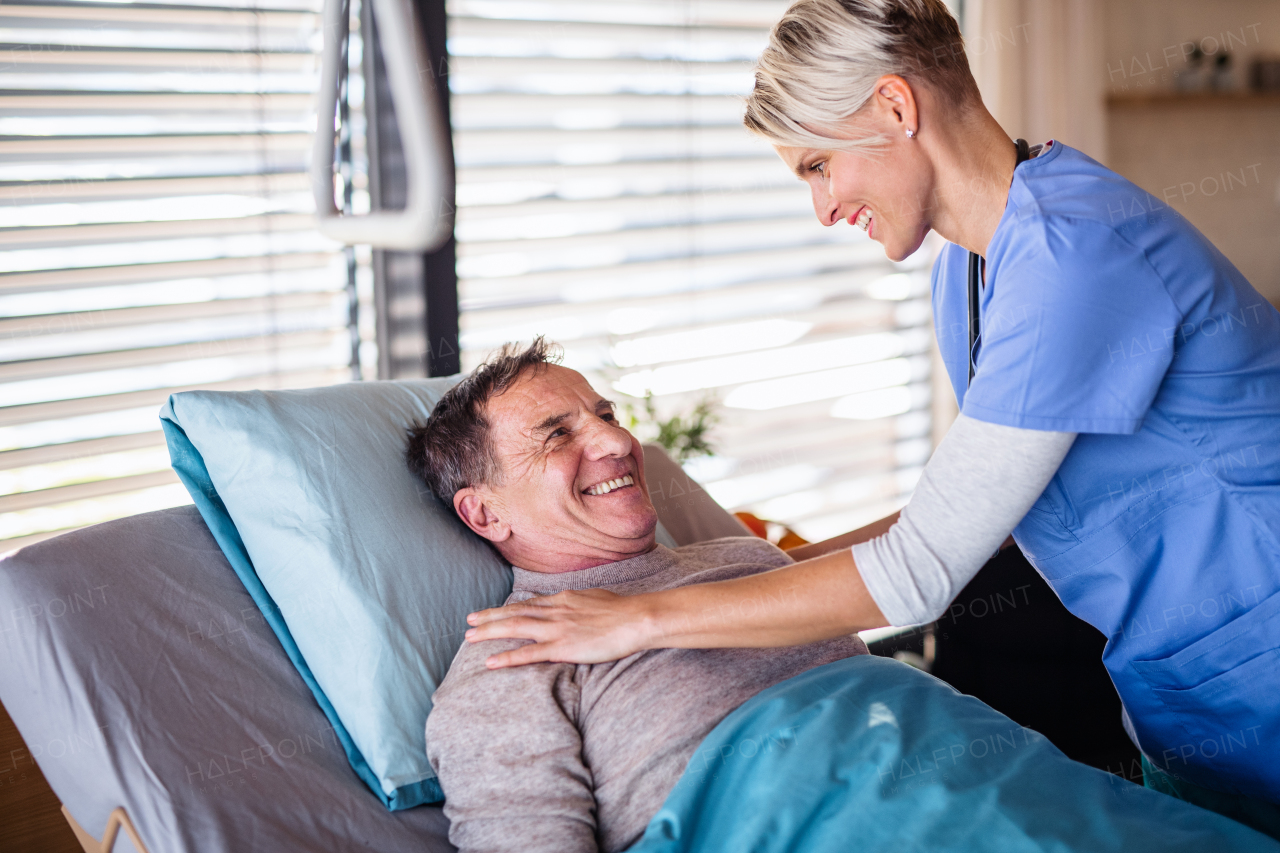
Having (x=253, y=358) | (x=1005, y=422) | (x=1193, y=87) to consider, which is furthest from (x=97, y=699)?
(x=1193, y=87)

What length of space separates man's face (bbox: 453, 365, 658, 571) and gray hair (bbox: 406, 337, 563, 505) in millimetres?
14

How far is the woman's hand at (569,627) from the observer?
1093 mm

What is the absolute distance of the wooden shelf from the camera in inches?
141

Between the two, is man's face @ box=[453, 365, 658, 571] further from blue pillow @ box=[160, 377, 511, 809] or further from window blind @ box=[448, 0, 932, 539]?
window blind @ box=[448, 0, 932, 539]

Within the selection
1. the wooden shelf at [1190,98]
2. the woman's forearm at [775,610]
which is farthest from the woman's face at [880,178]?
the wooden shelf at [1190,98]

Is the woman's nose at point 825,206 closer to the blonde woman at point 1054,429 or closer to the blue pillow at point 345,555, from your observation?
the blonde woman at point 1054,429

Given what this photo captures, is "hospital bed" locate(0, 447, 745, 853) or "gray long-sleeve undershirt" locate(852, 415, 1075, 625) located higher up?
"gray long-sleeve undershirt" locate(852, 415, 1075, 625)

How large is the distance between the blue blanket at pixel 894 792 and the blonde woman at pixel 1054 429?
13 centimetres

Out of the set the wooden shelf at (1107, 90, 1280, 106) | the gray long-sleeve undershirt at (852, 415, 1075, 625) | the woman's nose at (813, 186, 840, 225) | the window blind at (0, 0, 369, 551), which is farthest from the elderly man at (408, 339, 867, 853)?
the wooden shelf at (1107, 90, 1280, 106)

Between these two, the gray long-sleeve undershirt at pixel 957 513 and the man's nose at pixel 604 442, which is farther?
the man's nose at pixel 604 442

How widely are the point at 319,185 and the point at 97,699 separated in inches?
28.1

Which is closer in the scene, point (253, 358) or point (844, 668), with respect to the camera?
point (844, 668)

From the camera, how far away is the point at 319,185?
1.36 m

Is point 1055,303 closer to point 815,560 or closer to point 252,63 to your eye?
point 815,560
